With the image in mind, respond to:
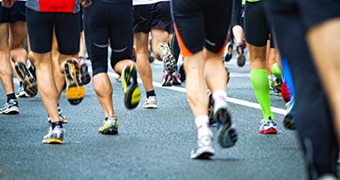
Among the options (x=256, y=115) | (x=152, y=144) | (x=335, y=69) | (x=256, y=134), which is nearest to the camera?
(x=335, y=69)

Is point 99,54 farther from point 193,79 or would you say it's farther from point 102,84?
point 193,79

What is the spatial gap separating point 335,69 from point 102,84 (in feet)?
18.6

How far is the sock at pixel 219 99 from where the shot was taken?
23.7ft

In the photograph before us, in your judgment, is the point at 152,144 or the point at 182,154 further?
the point at 152,144

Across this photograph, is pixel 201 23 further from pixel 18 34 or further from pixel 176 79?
pixel 176 79

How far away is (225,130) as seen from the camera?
707 cm

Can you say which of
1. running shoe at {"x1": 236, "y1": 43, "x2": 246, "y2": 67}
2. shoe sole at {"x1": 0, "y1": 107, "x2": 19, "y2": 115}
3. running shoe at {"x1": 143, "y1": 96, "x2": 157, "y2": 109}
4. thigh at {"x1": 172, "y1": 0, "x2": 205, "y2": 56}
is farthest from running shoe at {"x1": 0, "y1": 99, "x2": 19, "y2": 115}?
thigh at {"x1": 172, "y1": 0, "x2": 205, "y2": 56}

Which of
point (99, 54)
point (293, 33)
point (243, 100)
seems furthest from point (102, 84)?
point (293, 33)

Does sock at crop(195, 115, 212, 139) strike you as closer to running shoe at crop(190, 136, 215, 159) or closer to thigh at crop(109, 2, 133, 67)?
running shoe at crop(190, 136, 215, 159)

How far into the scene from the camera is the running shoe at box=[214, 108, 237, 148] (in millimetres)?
7059

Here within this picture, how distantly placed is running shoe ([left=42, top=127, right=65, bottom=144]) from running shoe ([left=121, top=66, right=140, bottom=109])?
0.62 metres

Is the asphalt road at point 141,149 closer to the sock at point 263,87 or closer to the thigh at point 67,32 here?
the sock at point 263,87

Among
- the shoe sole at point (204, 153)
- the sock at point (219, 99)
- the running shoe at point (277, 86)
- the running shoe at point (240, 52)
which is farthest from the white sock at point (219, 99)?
the running shoe at point (240, 52)

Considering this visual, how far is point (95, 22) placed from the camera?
9.36m
